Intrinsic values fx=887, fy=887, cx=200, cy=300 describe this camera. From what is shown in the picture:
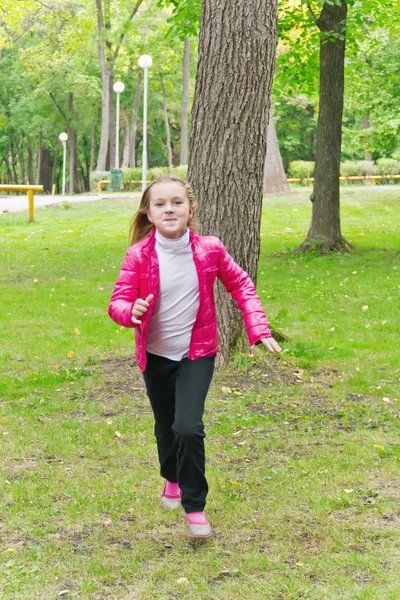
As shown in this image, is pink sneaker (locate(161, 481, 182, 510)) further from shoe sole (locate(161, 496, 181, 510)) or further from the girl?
the girl

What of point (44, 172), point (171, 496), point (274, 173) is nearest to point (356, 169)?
point (274, 173)

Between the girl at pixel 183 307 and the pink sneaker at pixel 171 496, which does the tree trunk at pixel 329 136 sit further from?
the pink sneaker at pixel 171 496

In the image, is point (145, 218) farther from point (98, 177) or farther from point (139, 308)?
point (98, 177)

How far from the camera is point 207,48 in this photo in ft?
23.4

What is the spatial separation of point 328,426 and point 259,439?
0.58m

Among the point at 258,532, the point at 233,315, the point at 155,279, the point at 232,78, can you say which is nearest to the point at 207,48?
the point at 232,78

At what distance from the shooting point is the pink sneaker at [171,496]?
4.82 m

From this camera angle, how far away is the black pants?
4.25 metres

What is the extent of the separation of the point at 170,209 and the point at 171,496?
5.30 feet

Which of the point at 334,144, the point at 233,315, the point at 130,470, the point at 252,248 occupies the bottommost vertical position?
the point at 130,470

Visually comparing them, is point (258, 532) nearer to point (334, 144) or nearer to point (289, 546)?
point (289, 546)

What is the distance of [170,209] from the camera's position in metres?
4.25

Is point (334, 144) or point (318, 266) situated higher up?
point (334, 144)

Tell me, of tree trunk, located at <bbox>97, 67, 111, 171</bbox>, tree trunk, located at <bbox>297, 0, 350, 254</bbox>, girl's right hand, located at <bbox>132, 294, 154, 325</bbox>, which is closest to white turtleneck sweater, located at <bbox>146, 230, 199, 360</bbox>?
girl's right hand, located at <bbox>132, 294, 154, 325</bbox>
